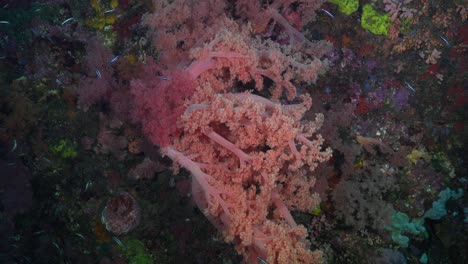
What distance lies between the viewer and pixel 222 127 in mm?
4176

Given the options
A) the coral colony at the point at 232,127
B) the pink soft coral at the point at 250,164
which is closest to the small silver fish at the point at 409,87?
the coral colony at the point at 232,127

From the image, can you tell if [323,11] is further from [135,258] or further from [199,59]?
[135,258]

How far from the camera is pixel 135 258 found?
5.11m

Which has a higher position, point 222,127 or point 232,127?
point 232,127

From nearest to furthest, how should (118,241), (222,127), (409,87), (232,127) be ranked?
1. (232,127)
2. (222,127)
3. (118,241)
4. (409,87)

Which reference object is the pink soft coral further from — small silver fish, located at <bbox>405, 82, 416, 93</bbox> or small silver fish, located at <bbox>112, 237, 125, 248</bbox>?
small silver fish, located at <bbox>405, 82, 416, 93</bbox>

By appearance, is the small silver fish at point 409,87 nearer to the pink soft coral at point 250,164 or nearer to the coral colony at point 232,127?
the coral colony at point 232,127

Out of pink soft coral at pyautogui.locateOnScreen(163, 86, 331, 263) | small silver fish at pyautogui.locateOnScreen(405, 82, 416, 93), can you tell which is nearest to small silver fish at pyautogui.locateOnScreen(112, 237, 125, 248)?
pink soft coral at pyautogui.locateOnScreen(163, 86, 331, 263)

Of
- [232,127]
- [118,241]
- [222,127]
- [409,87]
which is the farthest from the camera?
[409,87]

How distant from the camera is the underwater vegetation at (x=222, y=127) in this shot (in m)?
4.30

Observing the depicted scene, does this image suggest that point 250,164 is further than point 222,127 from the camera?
No

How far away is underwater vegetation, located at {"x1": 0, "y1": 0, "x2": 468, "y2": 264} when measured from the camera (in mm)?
4301

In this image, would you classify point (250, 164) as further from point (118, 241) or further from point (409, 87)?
point (409, 87)

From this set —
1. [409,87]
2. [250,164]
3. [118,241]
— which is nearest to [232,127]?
[250,164]
